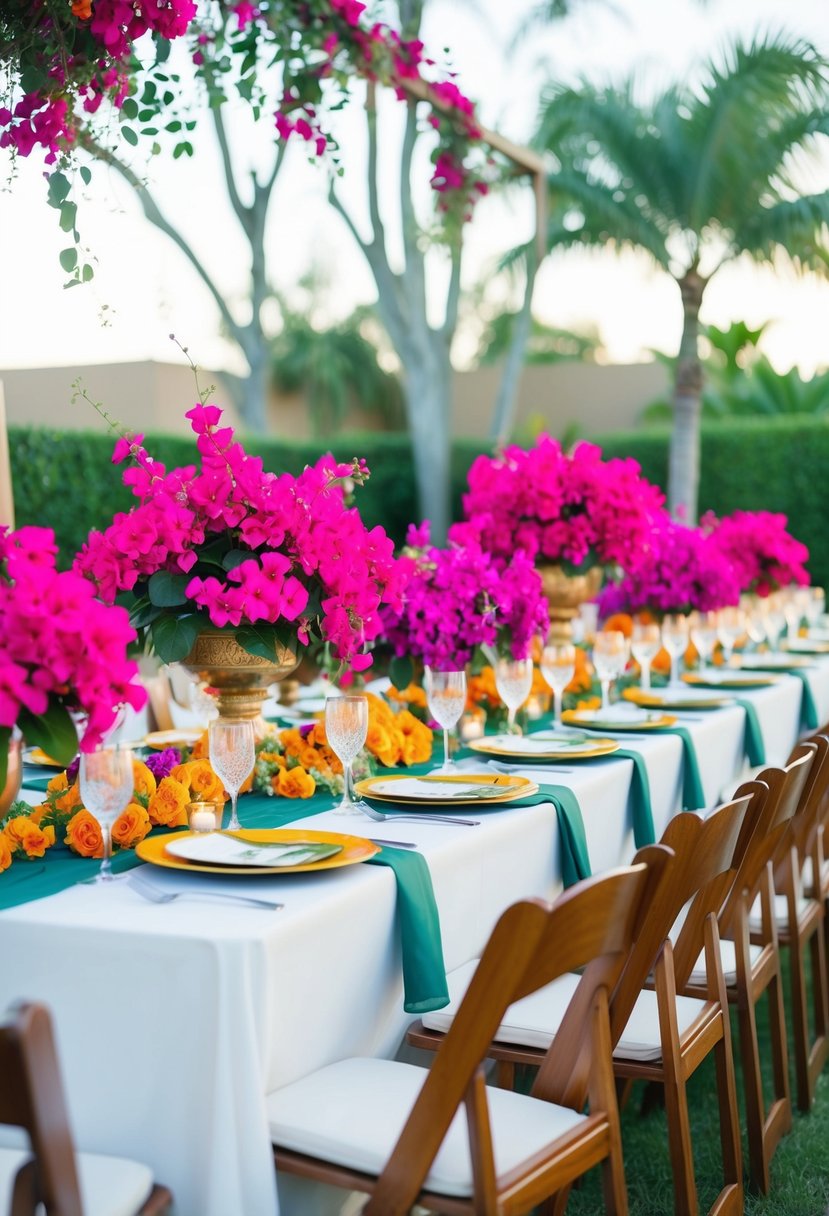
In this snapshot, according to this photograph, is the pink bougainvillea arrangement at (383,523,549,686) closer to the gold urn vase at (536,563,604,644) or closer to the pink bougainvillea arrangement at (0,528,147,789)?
the gold urn vase at (536,563,604,644)

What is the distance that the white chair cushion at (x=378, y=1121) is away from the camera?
5.61 feet

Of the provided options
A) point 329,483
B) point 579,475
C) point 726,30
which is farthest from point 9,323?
point 726,30

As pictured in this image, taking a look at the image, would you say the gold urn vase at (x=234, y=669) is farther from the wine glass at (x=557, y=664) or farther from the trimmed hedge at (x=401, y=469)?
the trimmed hedge at (x=401, y=469)

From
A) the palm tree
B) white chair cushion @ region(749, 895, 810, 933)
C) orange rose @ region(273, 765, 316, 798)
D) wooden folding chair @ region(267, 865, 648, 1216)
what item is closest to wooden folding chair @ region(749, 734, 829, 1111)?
white chair cushion @ region(749, 895, 810, 933)

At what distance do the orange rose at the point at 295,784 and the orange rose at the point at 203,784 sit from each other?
9.3 inches

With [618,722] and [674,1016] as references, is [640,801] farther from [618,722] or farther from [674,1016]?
[674,1016]

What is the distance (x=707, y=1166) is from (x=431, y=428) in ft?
40.2

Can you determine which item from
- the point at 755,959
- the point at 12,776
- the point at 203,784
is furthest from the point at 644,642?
the point at 12,776

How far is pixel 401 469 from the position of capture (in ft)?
51.1

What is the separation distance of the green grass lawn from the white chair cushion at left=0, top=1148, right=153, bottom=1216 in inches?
53.4

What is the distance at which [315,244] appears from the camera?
29656 millimetres

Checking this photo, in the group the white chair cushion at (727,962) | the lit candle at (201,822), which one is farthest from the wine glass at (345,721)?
the white chair cushion at (727,962)

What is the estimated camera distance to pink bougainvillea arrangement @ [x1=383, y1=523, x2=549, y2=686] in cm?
Result: 323

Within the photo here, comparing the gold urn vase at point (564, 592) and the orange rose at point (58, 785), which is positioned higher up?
the gold urn vase at point (564, 592)
